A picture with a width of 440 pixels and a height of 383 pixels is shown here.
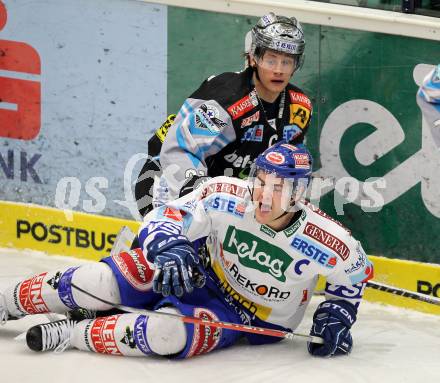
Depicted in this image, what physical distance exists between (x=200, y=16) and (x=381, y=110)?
37.4 inches

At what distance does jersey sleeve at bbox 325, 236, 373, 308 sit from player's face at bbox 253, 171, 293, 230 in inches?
11.9

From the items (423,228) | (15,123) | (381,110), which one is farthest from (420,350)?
(15,123)

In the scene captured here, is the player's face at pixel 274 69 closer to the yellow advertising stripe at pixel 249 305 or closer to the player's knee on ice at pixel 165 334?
the yellow advertising stripe at pixel 249 305

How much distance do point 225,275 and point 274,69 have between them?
874 millimetres

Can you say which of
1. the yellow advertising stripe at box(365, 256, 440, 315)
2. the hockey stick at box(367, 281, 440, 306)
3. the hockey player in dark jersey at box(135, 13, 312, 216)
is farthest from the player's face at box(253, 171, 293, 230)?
the yellow advertising stripe at box(365, 256, 440, 315)

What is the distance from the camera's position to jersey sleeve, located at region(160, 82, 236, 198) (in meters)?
5.24

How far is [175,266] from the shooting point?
4527mm

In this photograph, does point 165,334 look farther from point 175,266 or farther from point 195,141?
point 195,141

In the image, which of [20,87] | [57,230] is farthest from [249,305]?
[20,87]

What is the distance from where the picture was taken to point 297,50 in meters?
5.20

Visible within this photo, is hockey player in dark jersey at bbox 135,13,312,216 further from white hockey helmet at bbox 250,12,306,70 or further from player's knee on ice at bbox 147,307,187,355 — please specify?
player's knee on ice at bbox 147,307,187,355

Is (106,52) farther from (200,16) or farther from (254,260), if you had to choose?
(254,260)

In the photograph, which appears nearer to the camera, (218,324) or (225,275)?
(218,324)

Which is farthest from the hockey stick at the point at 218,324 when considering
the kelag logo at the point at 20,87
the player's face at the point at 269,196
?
the kelag logo at the point at 20,87
